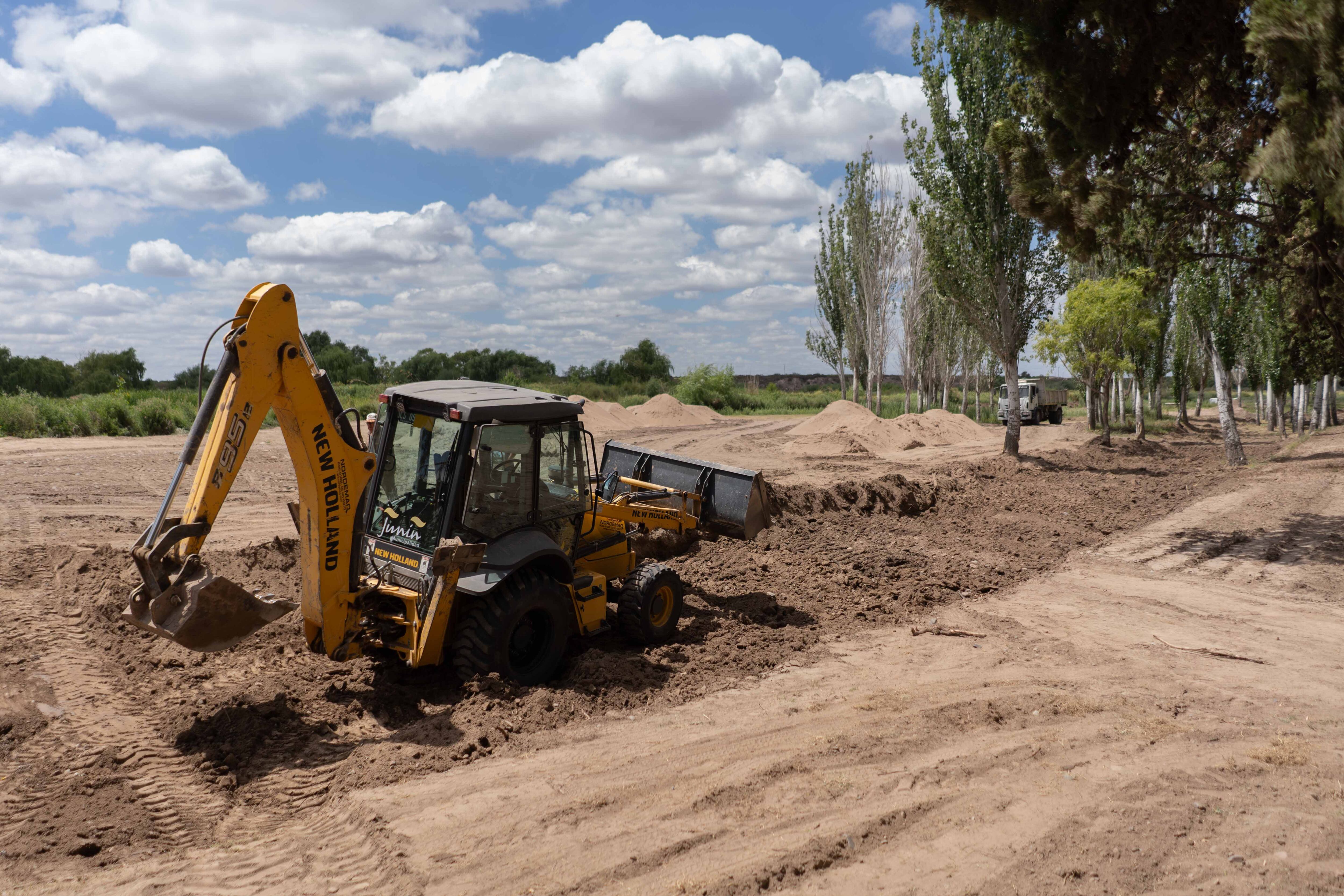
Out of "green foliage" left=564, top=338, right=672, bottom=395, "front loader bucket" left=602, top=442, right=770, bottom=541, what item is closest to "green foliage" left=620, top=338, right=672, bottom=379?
"green foliage" left=564, top=338, right=672, bottom=395

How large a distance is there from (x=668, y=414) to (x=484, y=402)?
35.6m

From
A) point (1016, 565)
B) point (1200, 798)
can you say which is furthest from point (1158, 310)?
point (1200, 798)

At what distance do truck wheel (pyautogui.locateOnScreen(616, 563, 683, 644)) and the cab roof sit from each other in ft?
5.23

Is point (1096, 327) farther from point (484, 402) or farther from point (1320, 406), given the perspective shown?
point (484, 402)

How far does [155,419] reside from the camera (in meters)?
24.5

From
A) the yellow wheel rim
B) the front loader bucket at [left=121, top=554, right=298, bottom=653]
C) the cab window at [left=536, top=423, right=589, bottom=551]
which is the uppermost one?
the cab window at [left=536, top=423, right=589, bottom=551]

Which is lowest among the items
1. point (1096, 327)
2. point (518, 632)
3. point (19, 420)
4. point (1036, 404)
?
point (518, 632)

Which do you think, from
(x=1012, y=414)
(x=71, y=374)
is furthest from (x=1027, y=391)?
(x=71, y=374)

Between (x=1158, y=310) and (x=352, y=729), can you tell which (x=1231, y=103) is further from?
(x=1158, y=310)

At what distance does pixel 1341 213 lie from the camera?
7199 mm

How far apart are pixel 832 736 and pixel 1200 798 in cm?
211

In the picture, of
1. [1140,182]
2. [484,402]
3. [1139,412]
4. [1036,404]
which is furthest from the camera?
[1036,404]

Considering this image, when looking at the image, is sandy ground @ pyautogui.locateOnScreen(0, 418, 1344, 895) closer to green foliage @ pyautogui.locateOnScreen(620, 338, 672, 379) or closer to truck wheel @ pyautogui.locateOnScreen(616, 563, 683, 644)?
truck wheel @ pyautogui.locateOnScreen(616, 563, 683, 644)

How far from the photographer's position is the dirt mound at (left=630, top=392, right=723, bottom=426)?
40.5 m
